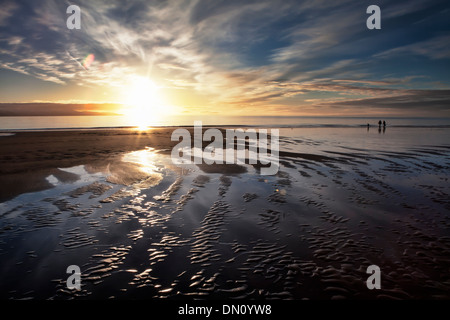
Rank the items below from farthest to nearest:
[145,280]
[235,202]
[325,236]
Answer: [235,202], [325,236], [145,280]

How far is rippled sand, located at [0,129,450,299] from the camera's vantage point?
395 cm

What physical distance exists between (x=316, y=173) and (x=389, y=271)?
8146mm

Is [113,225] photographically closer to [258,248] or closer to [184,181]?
[258,248]

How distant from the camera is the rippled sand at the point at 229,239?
3945 mm

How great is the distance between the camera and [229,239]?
18.2 ft

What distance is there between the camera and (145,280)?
411 cm

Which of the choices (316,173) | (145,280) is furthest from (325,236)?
(316,173)

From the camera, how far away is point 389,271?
4301 millimetres

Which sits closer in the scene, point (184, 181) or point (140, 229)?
point (140, 229)

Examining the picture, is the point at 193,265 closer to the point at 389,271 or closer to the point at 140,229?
the point at 140,229

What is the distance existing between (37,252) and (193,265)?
3.29 metres
